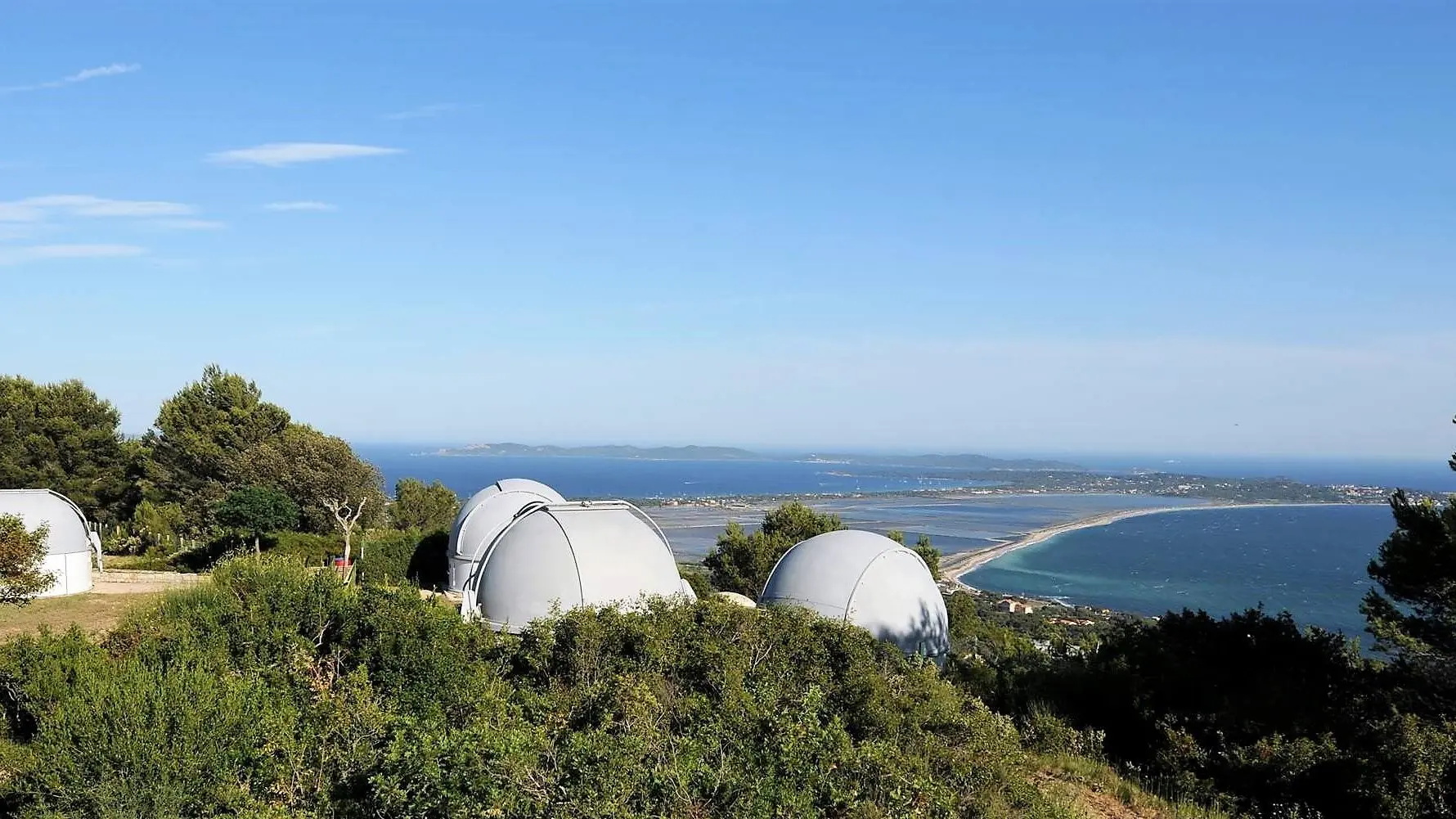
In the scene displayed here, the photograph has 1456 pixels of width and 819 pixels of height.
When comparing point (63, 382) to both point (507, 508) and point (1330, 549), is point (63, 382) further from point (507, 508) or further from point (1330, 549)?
point (1330, 549)

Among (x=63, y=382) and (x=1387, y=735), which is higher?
(x=63, y=382)

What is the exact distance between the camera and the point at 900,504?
6378 inches

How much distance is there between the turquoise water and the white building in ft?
169

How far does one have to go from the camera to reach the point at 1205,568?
9244cm

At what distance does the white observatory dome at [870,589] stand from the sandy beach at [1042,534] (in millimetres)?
49287

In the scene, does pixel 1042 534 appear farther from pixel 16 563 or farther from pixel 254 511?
pixel 16 563

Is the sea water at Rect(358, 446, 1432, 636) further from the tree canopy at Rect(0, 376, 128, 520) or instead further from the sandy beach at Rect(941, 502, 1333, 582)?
the tree canopy at Rect(0, 376, 128, 520)

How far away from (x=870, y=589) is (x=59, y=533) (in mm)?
21199

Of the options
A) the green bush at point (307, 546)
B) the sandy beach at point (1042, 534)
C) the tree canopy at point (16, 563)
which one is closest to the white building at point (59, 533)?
the green bush at point (307, 546)

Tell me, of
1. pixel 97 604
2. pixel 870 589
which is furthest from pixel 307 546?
pixel 870 589

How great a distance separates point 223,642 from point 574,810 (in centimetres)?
769

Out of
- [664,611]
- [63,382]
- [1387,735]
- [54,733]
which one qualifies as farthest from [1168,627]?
[63,382]

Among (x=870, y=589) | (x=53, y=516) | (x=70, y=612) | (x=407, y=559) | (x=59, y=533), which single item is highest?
(x=53, y=516)

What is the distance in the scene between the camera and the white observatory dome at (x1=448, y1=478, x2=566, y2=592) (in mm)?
23922
